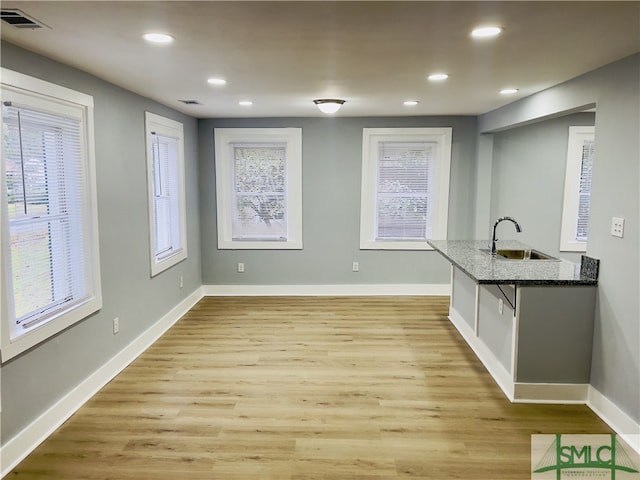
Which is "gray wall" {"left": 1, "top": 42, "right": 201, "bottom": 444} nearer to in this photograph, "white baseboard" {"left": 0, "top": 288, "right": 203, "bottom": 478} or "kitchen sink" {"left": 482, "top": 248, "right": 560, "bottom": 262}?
"white baseboard" {"left": 0, "top": 288, "right": 203, "bottom": 478}

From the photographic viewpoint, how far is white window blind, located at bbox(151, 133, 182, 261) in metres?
4.48

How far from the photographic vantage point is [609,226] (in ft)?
9.29

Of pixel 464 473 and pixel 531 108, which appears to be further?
pixel 531 108

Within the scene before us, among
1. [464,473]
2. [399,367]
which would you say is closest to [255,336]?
[399,367]

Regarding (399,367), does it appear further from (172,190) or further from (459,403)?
(172,190)

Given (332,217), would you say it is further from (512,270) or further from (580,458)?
(580,458)

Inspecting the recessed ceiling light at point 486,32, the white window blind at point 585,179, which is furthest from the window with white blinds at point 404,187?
the recessed ceiling light at point 486,32

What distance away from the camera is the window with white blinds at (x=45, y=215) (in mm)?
2404

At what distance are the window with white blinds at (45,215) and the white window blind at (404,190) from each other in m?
3.59

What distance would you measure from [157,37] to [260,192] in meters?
3.62

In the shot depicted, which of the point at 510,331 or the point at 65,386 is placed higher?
the point at 510,331

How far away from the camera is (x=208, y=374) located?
358cm

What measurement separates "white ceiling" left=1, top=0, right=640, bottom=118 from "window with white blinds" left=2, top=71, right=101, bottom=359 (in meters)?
0.37

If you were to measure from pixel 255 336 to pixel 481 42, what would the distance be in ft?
10.6
